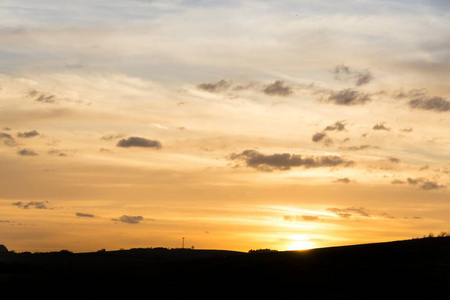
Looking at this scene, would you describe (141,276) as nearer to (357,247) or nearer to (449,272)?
(357,247)

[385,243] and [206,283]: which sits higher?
[385,243]

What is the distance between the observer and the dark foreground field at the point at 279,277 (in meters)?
33.8

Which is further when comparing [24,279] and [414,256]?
[24,279]

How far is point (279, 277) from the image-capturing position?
4016 cm

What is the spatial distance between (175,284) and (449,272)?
15531 millimetres

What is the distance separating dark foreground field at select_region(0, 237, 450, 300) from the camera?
33812mm

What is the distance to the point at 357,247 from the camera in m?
47.3

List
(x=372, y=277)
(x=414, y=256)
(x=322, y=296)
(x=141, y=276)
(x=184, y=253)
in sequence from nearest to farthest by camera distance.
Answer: (x=322, y=296) < (x=372, y=277) < (x=414, y=256) < (x=141, y=276) < (x=184, y=253)

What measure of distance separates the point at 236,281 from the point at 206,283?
5.80 feet

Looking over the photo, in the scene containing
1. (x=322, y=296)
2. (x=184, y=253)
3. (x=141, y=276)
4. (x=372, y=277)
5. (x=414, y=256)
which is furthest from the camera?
(x=184, y=253)

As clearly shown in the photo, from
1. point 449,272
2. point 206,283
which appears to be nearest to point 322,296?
point 449,272

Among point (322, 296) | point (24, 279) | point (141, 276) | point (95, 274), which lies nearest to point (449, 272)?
point (322, 296)

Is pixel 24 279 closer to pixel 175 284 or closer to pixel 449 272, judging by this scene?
pixel 175 284

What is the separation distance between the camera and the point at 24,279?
156 feet
